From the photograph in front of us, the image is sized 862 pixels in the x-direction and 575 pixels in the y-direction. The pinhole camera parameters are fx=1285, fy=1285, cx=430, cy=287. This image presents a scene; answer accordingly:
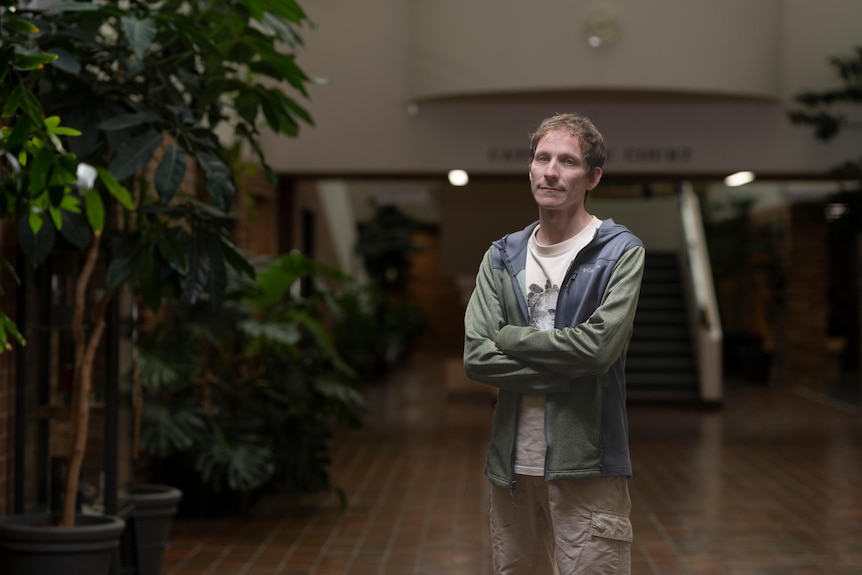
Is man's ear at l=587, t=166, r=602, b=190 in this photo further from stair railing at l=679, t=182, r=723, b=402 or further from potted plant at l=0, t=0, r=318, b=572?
stair railing at l=679, t=182, r=723, b=402

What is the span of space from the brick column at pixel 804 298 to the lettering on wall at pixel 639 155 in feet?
21.9

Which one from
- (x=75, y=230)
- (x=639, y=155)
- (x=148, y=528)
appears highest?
(x=639, y=155)

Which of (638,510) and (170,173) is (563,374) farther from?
(638,510)

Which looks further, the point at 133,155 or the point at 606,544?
the point at 133,155

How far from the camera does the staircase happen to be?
13188 millimetres

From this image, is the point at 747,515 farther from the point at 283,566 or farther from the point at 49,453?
the point at 49,453

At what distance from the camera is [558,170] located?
8.68 ft

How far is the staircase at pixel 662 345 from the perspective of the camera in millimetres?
13188

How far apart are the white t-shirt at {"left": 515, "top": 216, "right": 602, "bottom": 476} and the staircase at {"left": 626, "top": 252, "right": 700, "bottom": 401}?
10487 mm

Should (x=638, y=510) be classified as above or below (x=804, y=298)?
below

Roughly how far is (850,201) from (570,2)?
281 cm

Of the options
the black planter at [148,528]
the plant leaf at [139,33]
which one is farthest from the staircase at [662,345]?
the plant leaf at [139,33]

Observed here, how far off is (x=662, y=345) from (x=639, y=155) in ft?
14.5

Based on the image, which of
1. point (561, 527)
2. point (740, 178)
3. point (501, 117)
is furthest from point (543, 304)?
point (740, 178)
